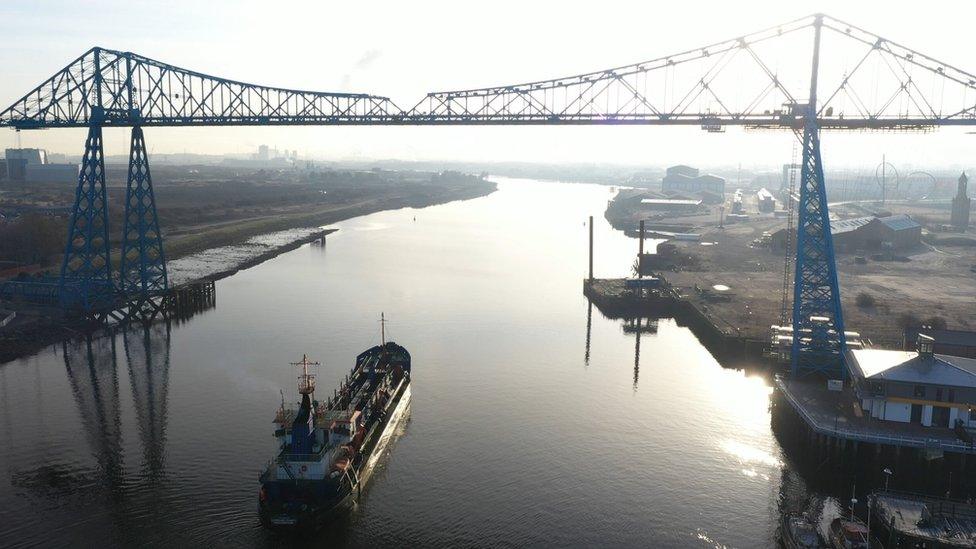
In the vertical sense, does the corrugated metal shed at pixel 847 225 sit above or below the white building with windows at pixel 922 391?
above

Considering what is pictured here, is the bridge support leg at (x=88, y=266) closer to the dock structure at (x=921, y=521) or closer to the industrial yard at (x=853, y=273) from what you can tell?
the industrial yard at (x=853, y=273)

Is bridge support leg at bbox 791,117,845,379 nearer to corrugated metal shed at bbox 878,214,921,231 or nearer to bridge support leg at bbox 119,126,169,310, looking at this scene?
bridge support leg at bbox 119,126,169,310

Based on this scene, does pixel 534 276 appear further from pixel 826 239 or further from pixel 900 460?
pixel 900 460

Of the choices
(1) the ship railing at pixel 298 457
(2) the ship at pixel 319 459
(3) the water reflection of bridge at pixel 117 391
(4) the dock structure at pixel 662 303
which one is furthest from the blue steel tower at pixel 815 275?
(3) the water reflection of bridge at pixel 117 391

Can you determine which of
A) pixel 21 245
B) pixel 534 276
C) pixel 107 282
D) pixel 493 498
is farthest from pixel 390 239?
pixel 493 498

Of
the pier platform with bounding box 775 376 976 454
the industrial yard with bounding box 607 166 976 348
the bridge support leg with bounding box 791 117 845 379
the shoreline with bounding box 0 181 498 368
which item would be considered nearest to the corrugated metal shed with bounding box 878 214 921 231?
the industrial yard with bounding box 607 166 976 348

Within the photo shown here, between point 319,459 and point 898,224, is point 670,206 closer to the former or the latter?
point 898,224

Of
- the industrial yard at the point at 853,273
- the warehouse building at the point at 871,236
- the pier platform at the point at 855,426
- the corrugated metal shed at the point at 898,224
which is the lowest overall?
the pier platform at the point at 855,426
